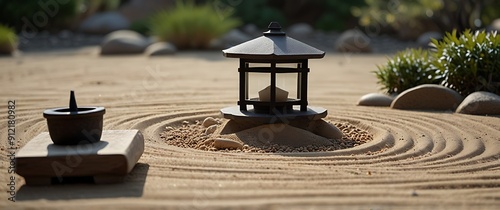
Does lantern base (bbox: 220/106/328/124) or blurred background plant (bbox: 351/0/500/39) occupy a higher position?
blurred background plant (bbox: 351/0/500/39)

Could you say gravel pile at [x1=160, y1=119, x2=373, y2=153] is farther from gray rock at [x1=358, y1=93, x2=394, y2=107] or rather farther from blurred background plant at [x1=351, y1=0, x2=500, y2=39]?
blurred background plant at [x1=351, y1=0, x2=500, y2=39]

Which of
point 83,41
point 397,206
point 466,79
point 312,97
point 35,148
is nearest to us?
point 397,206

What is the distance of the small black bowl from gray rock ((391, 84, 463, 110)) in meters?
3.89

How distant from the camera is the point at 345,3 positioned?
2364 cm

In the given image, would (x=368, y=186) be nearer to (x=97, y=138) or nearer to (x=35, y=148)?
(x=97, y=138)

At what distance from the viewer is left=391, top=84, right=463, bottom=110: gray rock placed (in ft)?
23.8

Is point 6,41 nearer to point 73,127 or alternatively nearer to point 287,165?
point 73,127

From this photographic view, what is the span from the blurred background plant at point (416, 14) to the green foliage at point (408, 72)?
8.80 m

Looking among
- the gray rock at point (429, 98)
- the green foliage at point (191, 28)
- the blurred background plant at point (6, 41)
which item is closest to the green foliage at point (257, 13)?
the green foliage at point (191, 28)

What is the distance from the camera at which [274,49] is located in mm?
5512

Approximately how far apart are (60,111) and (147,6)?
2172 centimetres

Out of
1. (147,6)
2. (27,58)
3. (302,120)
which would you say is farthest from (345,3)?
(302,120)

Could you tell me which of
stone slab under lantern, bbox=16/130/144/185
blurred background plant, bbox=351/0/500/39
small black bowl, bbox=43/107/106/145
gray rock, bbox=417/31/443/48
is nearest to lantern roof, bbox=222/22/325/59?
small black bowl, bbox=43/107/106/145

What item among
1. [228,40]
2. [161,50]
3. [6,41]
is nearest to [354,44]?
[228,40]
